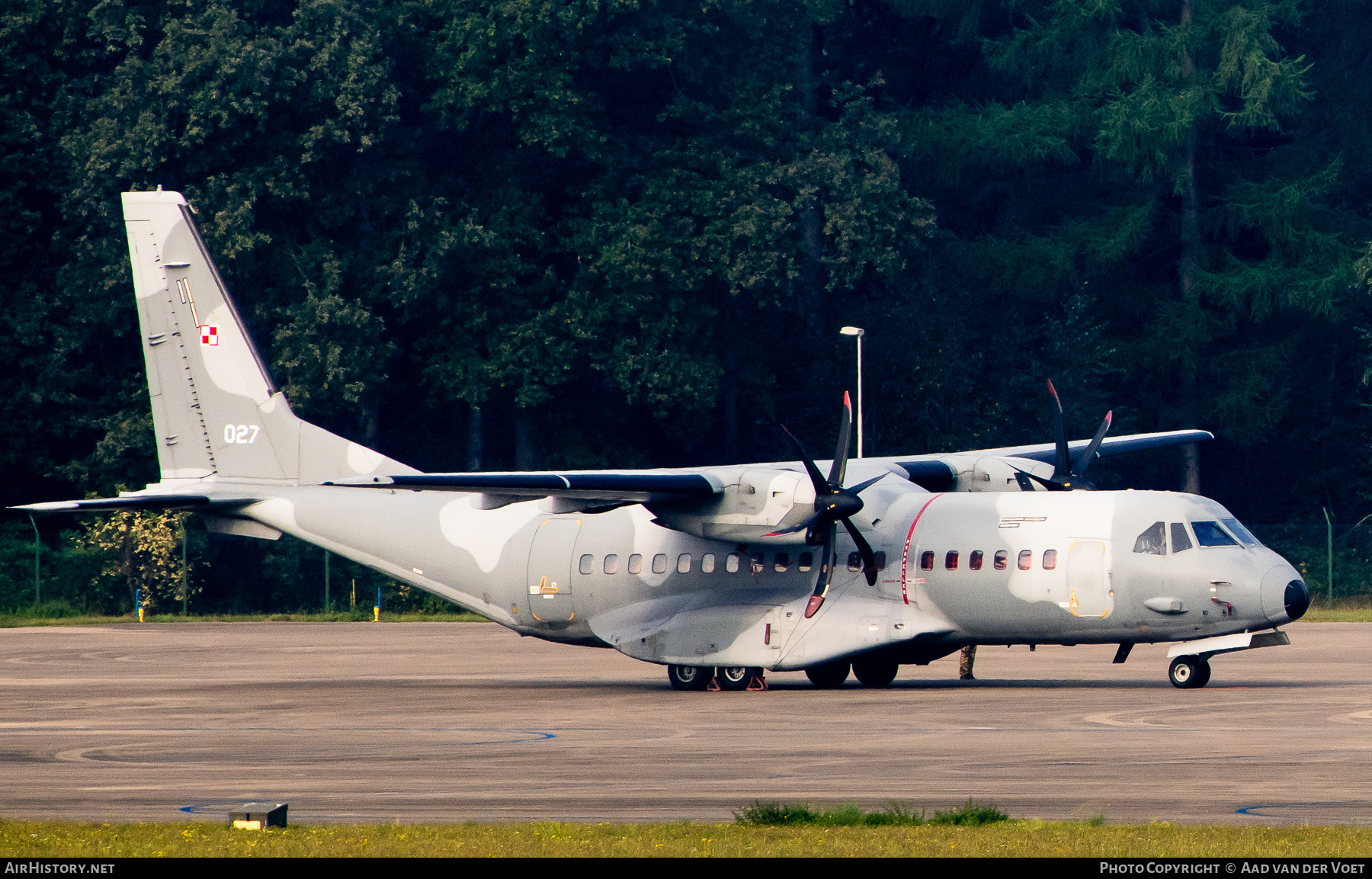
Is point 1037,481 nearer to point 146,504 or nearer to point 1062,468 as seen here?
point 1062,468

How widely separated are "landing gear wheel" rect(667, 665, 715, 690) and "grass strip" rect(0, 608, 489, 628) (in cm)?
2098

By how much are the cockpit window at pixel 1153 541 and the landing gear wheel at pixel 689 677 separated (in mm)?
6803

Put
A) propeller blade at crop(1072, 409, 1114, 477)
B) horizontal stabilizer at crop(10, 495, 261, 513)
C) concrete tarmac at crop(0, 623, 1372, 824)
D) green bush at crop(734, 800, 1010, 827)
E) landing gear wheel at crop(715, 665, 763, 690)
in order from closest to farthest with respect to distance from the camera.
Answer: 1. green bush at crop(734, 800, 1010, 827)
2. concrete tarmac at crop(0, 623, 1372, 824)
3. horizontal stabilizer at crop(10, 495, 261, 513)
4. landing gear wheel at crop(715, 665, 763, 690)
5. propeller blade at crop(1072, 409, 1114, 477)

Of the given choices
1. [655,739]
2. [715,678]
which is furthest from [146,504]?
[655,739]

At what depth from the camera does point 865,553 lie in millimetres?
26938

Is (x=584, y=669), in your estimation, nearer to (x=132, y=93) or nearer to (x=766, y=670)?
(x=766, y=670)

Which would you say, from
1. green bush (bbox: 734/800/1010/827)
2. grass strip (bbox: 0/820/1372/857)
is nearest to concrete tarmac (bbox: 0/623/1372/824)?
green bush (bbox: 734/800/1010/827)

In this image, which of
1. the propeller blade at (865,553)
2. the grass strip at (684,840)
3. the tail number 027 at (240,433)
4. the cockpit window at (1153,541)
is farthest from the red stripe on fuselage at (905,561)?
the grass strip at (684,840)

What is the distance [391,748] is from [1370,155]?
51019mm

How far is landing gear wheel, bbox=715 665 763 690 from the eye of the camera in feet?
92.8

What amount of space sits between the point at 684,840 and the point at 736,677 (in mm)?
16033

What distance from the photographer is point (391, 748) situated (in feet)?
65.4

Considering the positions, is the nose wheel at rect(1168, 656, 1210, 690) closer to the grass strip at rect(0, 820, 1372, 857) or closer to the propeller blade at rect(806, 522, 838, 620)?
the propeller blade at rect(806, 522, 838, 620)

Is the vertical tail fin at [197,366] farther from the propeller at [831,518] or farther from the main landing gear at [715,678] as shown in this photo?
the propeller at [831,518]
